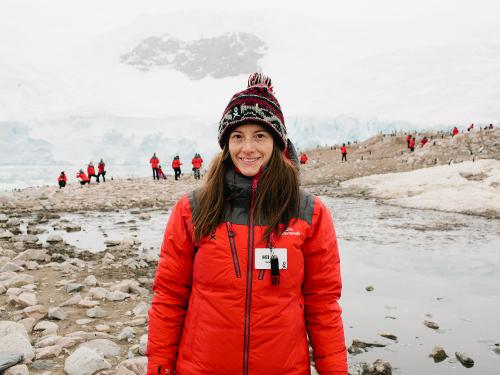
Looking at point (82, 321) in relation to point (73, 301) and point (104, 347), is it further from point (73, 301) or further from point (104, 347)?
point (104, 347)

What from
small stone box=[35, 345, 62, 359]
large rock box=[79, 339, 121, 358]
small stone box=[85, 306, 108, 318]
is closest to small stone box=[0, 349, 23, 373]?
small stone box=[35, 345, 62, 359]

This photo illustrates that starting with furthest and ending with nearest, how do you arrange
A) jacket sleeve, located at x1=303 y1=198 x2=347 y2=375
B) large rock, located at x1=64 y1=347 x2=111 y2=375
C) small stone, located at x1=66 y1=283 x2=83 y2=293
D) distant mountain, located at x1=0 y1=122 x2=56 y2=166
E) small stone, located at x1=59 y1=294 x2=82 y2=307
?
distant mountain, located at x1=0 y1=122 x2=56 y2=166 < small stone, located at x1=66 y1=283 x2=83 y2=293 < small stone, located at x1=59 y1=294 x2=82 y2=307 < large rock, located at x1=64 y1=347 x2=111 y2=375 < jacket sleeve, located at x1=303 y1=198 x2=347 y2=375

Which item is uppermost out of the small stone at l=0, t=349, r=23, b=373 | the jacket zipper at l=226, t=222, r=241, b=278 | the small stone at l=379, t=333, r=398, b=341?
the jacket zipper at l=226, t=222, r=241, b=278

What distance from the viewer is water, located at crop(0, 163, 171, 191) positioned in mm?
37500

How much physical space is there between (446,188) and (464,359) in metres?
13.4

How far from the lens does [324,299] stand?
2.17 m

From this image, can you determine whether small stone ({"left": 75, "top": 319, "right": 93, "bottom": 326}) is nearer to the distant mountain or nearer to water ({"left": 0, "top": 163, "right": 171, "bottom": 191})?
water ({"left": 0, "top": 163, "right": 171, "bottom": 191})

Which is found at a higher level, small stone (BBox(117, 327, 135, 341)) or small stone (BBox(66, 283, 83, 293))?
small stone (BBox(66, 283, 83, 293))

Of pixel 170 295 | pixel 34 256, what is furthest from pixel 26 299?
pixel 170 295

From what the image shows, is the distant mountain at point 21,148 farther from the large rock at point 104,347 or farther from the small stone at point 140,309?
the large rock at point 104,347

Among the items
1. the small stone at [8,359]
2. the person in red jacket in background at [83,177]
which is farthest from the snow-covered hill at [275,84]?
the small stone at [8,359]

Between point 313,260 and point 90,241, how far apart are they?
8622 millimetres

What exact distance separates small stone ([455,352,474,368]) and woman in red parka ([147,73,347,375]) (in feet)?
8.89

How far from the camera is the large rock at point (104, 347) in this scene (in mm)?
3916
